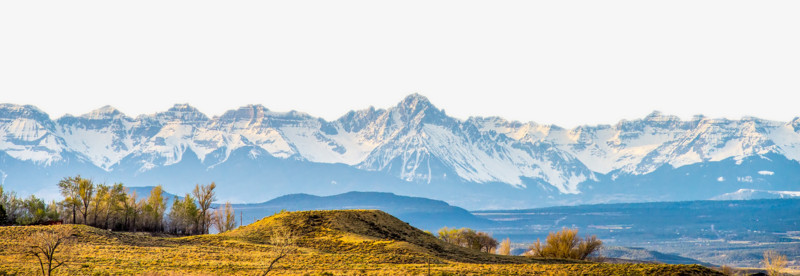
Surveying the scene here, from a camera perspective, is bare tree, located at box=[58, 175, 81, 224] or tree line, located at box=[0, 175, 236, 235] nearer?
bare tree, located at box=[58, 175, 81, 224]

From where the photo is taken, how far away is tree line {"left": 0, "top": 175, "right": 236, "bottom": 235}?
403 feet

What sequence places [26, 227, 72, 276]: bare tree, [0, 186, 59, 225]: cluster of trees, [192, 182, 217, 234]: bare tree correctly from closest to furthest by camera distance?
[26, 227, 72, 276]: bare tree < [0, 186, 59, 225]: cluster of trees < [192, 182, 217, 234]: bare tree

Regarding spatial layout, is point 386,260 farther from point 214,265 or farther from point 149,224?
point 149,224

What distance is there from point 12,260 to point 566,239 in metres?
67.1

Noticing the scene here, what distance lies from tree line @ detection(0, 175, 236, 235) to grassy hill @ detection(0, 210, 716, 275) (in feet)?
84.5

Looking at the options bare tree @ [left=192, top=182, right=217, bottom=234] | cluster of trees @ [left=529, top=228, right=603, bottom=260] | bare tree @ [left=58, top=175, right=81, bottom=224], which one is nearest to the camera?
cluster of trees @ [left=529, top=228, right=603, bottom=260]

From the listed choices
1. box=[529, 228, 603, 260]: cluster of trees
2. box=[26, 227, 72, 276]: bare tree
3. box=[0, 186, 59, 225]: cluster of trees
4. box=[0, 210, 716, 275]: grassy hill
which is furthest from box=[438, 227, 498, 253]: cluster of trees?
box=[26, 227, 72, 276]: bare tree

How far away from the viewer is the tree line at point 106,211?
12281 centimetres

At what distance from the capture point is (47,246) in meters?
68.2

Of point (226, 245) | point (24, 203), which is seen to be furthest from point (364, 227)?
point (24, 203)

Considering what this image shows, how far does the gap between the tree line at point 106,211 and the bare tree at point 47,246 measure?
108 feet

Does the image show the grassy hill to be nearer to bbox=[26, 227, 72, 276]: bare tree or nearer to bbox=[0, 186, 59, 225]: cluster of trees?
bbox=[26, 227, 72, 276]: bare tree

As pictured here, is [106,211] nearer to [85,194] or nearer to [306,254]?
[85,194]

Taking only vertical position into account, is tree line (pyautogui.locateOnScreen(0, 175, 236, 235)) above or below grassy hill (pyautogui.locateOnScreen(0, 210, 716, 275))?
above
